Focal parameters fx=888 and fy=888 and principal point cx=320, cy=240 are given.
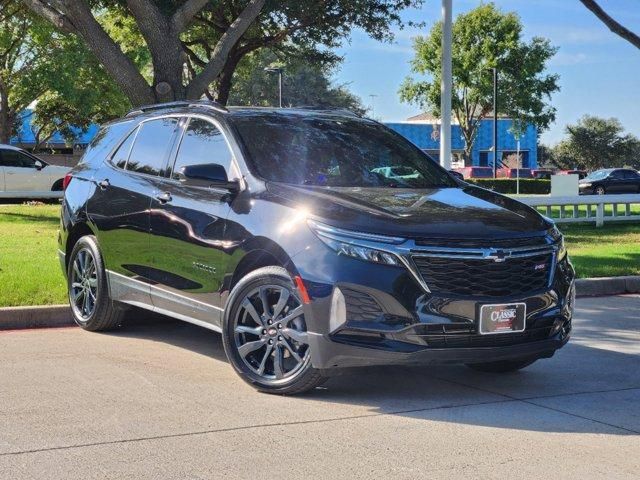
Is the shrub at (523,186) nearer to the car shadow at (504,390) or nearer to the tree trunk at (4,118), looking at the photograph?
the tree trunk at (4,118)

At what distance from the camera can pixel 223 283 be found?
6141 millimetres

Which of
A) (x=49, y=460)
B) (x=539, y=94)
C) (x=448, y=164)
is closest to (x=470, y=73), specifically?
(x=539, y=94)

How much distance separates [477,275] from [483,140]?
3058 inches

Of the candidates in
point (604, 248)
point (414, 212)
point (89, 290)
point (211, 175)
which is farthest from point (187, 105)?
point (604, 248)

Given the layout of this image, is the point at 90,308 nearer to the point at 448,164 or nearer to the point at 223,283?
the point at 223,283

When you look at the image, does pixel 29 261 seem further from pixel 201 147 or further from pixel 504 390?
pixel 504 390

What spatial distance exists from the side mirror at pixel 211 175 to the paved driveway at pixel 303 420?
1.36 metres

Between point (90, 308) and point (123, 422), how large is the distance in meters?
3.02

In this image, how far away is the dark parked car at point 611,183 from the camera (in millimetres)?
45781

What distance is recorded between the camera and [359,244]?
5344 mm

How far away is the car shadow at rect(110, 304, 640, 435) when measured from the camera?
536cm

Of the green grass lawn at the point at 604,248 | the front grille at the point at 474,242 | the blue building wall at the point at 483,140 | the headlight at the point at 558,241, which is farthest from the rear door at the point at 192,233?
the blue building wall at the point at 483,140

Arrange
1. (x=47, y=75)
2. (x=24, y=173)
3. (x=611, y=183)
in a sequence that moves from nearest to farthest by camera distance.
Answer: (x=24, y=173), (x=47, y=75), (x=611, y=183)

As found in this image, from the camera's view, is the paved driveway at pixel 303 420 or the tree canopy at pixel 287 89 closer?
the paved driveway at pixel 303 420
